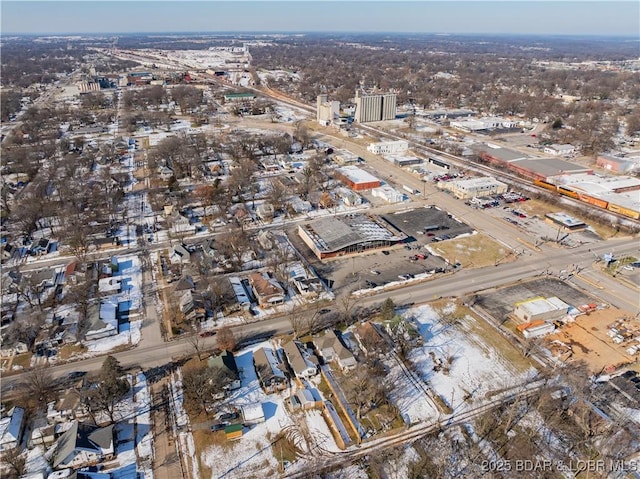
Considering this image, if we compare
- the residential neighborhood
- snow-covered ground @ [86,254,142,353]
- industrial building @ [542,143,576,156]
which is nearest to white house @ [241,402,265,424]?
the residential neighborhood

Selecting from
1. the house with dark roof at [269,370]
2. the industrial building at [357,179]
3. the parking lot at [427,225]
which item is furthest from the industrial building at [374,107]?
the house with dark roof at [269,370]

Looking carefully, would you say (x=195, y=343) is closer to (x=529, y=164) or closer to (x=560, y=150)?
(x=529, y=164)

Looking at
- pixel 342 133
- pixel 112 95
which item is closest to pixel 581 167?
pixel 342 133

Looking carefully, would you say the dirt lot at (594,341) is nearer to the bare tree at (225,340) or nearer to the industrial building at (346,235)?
the industrial building at (346,235)

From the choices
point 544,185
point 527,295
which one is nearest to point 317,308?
point 527,295

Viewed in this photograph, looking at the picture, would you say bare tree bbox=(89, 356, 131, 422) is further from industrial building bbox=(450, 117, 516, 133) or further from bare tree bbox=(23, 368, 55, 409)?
industrial building bbox=(450, 117, 516, 133)
